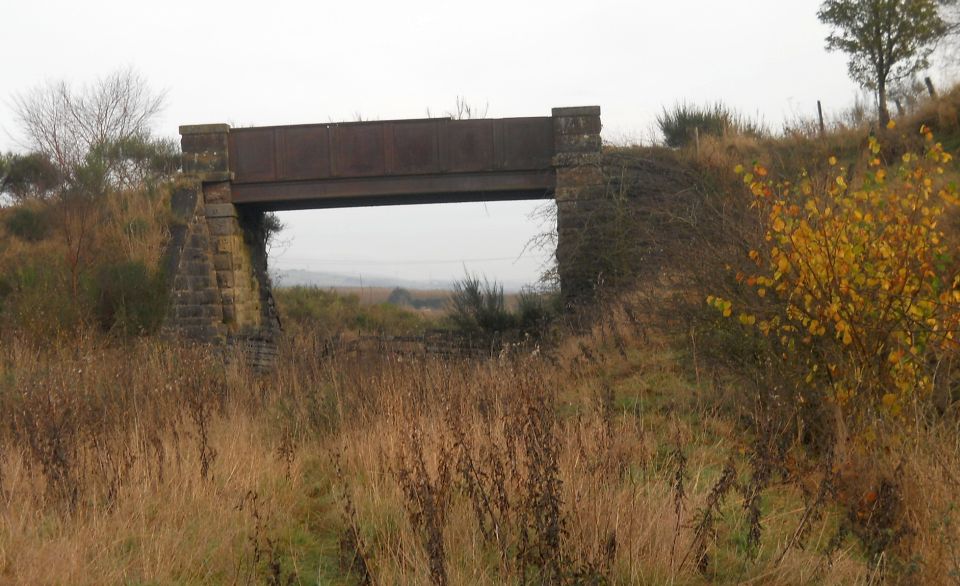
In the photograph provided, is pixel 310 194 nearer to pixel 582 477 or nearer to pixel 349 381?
pixel 349 381

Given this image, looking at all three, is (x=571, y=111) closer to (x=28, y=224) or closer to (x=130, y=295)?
(x=130, y=295)

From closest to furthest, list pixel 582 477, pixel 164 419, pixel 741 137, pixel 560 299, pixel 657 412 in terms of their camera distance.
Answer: pixel 582 477, pixel 164 419, pixel 657 412, pixel 560 299, pixel 741 137

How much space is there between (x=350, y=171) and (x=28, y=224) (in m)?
11.8

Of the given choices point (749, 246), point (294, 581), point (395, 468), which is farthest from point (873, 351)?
point (294, 581)

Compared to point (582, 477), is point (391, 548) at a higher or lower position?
lower

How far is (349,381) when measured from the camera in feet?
26.8

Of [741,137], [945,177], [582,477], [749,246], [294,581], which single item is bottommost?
[294,581]

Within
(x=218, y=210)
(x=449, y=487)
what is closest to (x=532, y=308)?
(x=218, y=210)

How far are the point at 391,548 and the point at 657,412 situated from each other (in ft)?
12.3

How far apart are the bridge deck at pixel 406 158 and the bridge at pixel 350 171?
0.06 ft

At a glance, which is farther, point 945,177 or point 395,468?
point 945,177

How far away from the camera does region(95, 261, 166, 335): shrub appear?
17703mm

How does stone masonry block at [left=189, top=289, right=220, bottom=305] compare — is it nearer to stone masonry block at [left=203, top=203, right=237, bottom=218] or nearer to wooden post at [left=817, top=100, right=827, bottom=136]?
stone masonry block at [left=203, top=203, right=237, bottom=218]

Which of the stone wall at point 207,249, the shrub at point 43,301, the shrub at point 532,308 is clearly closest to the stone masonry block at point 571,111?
the shrub at point 532,308
